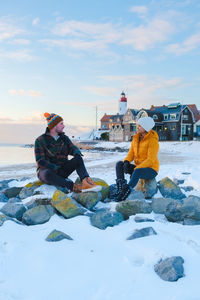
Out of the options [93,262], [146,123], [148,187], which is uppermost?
[146,123]

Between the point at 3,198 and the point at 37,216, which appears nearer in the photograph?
the point at 37,216

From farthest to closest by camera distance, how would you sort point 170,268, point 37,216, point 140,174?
Result: point 140,174 → point 37,216 → point 170,268

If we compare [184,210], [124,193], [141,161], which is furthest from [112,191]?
[184,210]

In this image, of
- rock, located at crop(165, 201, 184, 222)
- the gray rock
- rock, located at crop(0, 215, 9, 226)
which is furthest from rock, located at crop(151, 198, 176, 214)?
the gray rock

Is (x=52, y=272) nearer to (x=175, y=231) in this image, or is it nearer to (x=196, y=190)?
(x=175, y=231)

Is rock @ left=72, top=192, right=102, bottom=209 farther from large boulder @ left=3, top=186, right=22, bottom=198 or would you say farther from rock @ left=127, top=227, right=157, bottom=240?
large boulder @ left=3, top=186, right=22, bottom=198

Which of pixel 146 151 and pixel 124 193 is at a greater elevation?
pixel 146 151

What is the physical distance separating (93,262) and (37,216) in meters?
1.37

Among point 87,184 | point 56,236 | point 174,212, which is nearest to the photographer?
point 56,236

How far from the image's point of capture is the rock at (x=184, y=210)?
142 inches

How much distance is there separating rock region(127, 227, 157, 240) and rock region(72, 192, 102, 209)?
3.84ft

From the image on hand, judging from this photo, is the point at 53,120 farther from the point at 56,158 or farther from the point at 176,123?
the point at 176,123

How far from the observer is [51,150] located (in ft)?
15.5

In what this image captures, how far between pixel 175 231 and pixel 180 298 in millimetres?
1265
